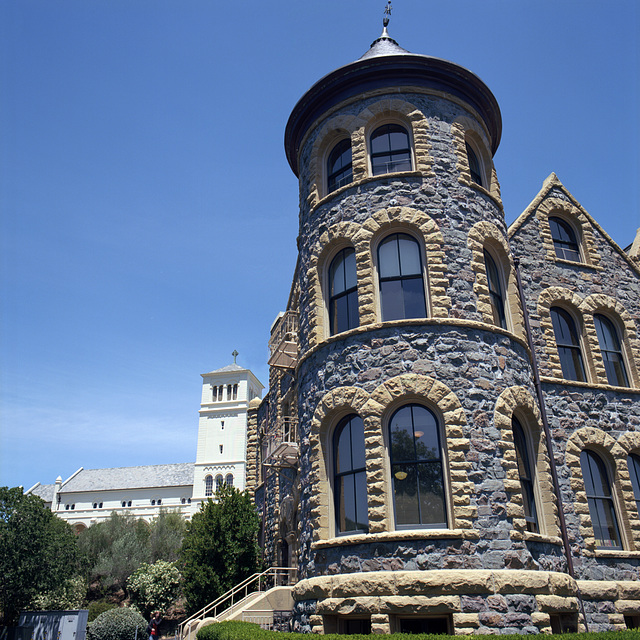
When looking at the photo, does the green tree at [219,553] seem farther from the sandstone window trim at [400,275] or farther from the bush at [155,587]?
the bush at [155,587]

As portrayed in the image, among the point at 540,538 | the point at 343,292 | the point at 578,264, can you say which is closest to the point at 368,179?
the point at 343,292

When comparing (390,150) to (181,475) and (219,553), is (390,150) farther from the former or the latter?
(181,475)

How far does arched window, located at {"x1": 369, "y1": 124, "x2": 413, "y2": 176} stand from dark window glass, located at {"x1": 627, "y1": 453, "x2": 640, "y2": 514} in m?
10.2

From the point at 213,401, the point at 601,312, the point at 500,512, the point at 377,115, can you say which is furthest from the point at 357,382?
the point at 213,401

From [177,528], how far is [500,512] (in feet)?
197

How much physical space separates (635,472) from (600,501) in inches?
66.6

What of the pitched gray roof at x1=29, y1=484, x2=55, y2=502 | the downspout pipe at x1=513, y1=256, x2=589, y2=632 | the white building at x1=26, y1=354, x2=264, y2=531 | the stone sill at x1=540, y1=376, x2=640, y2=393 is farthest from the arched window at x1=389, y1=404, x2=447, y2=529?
the pitched gray roof at x1=29, y1=484, x2=55, y2=502

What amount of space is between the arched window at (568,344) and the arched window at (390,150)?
6573 mm

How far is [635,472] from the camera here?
1571 cm

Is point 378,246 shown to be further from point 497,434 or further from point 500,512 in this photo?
point 500,512

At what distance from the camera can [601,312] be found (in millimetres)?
17812

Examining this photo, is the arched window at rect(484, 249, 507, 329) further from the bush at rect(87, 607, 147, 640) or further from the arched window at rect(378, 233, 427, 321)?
the bush at rect(87, 607, 147, 640)

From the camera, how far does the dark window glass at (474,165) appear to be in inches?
634

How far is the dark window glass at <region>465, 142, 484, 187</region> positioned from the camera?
16.1 metres
